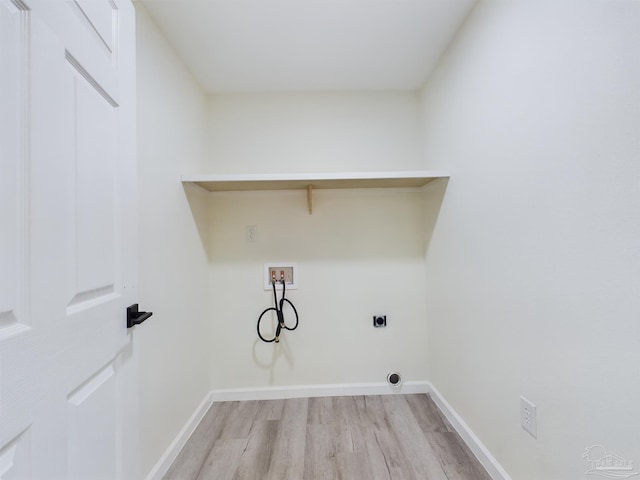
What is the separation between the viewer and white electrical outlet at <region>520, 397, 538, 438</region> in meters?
1.05

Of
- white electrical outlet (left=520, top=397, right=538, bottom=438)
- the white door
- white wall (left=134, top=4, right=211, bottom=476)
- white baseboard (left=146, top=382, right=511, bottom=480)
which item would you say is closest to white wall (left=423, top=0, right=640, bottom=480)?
white electrical outlet (left=520, top=397, right=538, bottom=438)

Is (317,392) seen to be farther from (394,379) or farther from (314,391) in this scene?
(394,379)

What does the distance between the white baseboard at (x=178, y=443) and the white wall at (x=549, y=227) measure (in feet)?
5.30

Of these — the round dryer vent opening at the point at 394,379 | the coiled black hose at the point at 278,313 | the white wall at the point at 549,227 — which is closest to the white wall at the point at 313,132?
the white wall at the point at 549,227

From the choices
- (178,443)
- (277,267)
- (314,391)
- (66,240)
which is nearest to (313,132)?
(277,267)

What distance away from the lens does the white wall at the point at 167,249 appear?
126 cm

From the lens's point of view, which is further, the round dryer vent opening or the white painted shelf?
the round dryer vent opening

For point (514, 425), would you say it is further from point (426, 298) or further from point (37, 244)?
point (37, 244)

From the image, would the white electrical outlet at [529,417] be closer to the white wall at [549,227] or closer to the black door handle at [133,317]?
the white wall at [549,227]

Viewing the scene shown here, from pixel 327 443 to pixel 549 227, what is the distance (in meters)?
1.54

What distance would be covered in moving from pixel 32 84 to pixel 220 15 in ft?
3.92

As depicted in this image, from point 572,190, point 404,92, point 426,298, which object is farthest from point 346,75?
point 426,298

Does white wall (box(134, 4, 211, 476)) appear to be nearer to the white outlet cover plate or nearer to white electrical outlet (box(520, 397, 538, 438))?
the white outlet cover plate

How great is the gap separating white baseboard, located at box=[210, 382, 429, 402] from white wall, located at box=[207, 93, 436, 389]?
0.13ft
